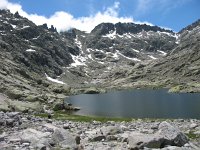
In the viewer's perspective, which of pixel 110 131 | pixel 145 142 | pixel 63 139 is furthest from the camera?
pixel 110 131

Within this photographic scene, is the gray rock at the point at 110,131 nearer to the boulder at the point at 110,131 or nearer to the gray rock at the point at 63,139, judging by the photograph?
the boulder at the point at 110,131

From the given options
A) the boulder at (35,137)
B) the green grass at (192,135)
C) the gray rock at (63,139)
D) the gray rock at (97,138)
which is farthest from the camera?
the green grass at (192,135)

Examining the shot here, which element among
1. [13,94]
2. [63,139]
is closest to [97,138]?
[63,139]

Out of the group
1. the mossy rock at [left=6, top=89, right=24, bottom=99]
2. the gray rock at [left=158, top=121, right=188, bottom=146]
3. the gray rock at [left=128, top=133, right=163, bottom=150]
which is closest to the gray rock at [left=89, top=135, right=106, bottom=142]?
the gray rock at [left=128, top=133, right=163, bottom=150]

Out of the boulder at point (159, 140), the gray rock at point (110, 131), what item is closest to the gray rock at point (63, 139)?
the boulder at point (159, 140)

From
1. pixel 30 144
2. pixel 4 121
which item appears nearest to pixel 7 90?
pixel 4 121

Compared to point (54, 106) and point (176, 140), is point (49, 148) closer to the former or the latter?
point (176, 140)

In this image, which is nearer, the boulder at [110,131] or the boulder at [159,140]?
the boulder at [159,140]

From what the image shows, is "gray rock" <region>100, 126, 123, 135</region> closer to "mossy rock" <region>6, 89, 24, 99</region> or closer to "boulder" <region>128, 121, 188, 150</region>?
"boulder" <region>128, 121, 188, 150</region>

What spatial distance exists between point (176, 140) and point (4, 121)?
16216 millimetres

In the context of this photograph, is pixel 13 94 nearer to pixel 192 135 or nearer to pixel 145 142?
pixel 192 135

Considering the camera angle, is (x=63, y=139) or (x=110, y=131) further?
(x=110, y=131)

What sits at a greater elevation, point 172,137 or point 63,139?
point 172,137

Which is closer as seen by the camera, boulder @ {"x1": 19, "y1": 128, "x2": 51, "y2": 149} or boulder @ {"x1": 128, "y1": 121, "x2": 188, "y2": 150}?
boulder @ {"x1": 19, "y1": 128, "x2": 51, "y2": 149}
